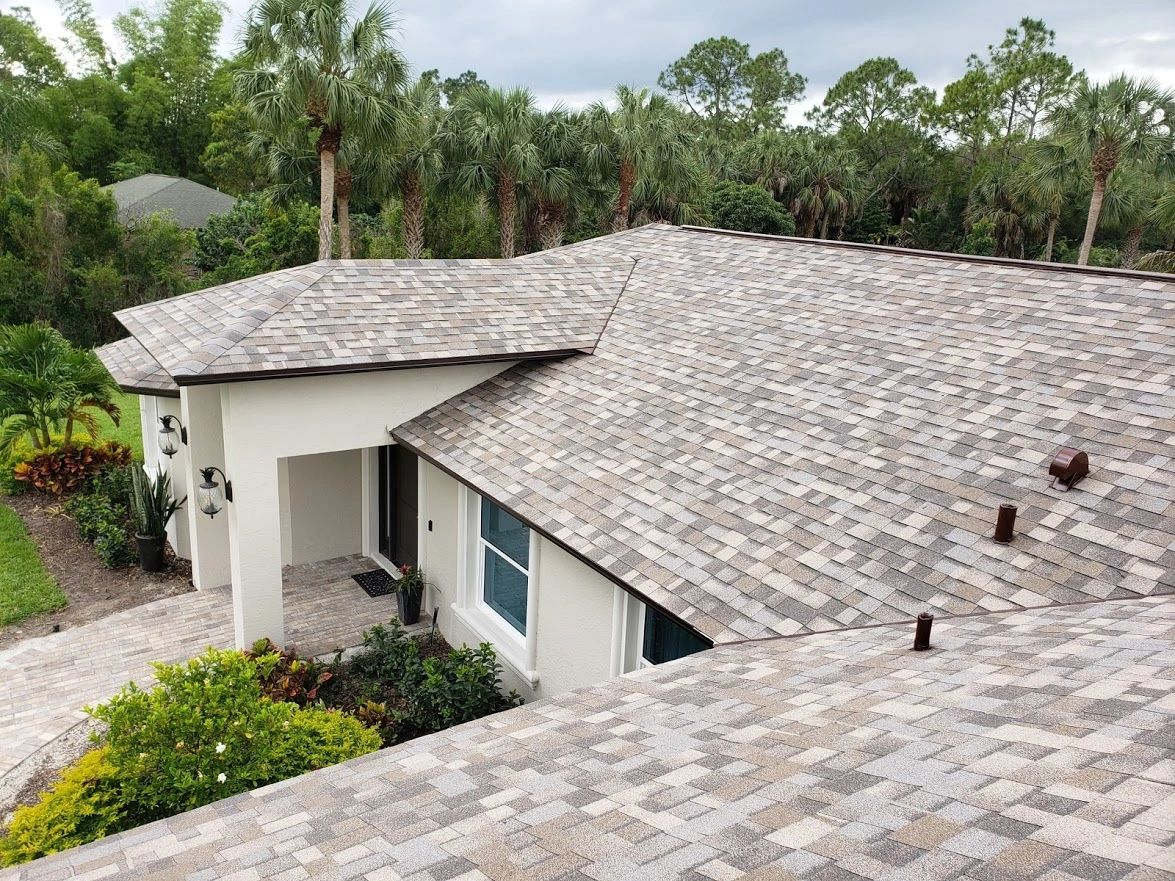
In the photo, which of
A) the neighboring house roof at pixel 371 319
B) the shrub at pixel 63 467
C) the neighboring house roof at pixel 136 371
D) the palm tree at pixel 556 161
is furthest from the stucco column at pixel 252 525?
the palm tree at pixel 556 161

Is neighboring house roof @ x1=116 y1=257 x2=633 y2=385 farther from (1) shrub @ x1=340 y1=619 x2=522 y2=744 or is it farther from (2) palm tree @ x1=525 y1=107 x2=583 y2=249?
(2) palm tree @ x1=525 y1=107 x2=583 y2=249

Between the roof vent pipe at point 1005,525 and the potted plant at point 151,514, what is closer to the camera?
the roof vent pipe at point 1005,525

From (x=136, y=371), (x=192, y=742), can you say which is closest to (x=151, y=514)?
(x=136, y=371)

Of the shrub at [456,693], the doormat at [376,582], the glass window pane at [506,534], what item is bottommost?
the doormat at [376,582]

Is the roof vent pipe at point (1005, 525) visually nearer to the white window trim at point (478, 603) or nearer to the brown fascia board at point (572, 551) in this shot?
the brown fascia board at point (572, 551)

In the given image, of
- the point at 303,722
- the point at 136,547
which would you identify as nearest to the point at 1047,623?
the point at 303,722
